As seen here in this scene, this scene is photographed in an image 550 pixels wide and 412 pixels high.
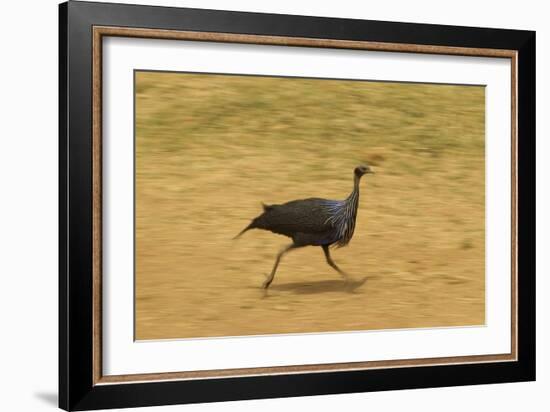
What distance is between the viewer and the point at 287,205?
416 cm

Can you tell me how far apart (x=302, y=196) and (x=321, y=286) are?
0.34 meters

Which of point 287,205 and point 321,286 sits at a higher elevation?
point 287,205

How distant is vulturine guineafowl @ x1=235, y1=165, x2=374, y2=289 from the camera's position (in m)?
4.15

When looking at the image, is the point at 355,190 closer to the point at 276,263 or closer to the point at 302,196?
the point at 302,196

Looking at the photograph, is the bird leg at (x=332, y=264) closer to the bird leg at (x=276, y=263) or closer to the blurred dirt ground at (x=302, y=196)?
the blurred dirt ground at (x=302, y=196)

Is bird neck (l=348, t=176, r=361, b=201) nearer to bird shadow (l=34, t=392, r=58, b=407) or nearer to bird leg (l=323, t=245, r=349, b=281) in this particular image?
bird leg (l=323, t=245, r=349, b=281)

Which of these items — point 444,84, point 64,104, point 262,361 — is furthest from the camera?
point 444,84

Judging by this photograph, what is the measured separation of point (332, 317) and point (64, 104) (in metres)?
1.26

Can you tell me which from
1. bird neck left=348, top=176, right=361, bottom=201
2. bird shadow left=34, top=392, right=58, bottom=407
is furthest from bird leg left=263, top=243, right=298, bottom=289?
bird shadow left=34, top=392, right=58, bottom=407

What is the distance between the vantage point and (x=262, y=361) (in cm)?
410

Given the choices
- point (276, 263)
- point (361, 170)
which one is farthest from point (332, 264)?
point (361, 170)

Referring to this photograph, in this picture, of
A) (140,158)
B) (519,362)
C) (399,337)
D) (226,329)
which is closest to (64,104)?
(140,158)

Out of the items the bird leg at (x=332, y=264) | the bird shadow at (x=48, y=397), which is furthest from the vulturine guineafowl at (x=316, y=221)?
the bird shadow at (x=48, y=397)

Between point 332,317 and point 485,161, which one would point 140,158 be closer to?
point 332,317
